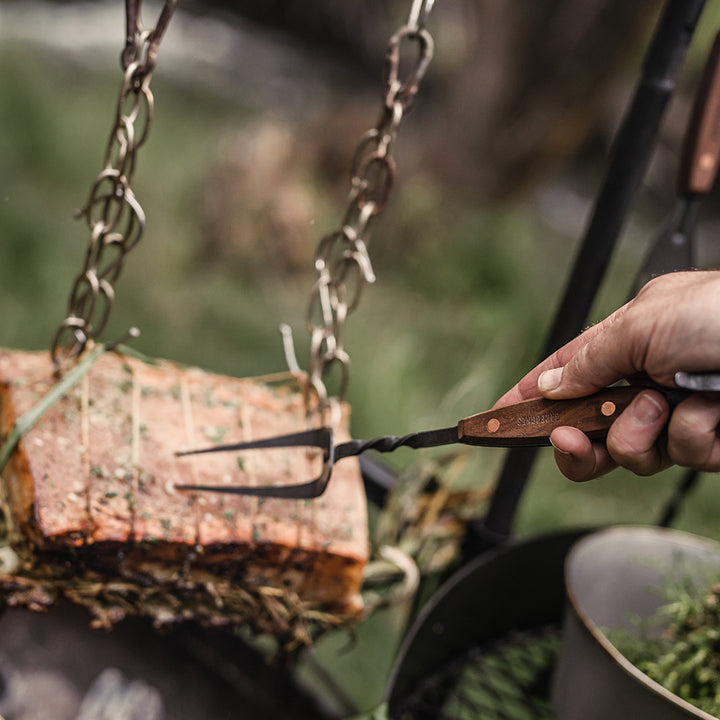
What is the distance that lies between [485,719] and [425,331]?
6.17ft

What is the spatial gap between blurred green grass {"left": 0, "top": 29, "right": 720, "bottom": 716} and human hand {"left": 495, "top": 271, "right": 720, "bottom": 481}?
122 centimetres

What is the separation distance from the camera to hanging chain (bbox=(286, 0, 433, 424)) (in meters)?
0.73

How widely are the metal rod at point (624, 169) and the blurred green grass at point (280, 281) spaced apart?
0.79 metres

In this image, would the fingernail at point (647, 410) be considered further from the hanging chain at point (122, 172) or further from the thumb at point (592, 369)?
the hanging chain at point (122, 172)

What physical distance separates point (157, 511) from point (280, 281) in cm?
227

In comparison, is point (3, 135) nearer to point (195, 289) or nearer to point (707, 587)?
point (195, 289)

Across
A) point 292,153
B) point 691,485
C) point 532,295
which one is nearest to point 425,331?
point 532,295

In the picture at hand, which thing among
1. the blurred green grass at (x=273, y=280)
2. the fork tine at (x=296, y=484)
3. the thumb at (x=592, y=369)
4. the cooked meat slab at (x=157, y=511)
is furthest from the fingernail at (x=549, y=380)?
the blurred green grass at (x=273, y=280)

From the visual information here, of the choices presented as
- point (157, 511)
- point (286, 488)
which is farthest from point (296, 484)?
point (157, 511)

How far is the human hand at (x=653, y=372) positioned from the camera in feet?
1.40

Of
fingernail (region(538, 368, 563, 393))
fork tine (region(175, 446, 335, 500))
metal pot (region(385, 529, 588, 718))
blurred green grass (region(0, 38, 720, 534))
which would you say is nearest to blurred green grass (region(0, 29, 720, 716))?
blurred green grass (region(0, 38, 720, 534))

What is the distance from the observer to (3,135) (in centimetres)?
289

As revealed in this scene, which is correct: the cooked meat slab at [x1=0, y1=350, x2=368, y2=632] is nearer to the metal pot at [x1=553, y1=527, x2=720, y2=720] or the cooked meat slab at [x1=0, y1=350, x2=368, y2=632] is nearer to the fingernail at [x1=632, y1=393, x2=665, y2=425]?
the metal pot at [x1=553, y1=527, x2=720, y2=720]

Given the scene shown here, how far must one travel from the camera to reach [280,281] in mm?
2953
